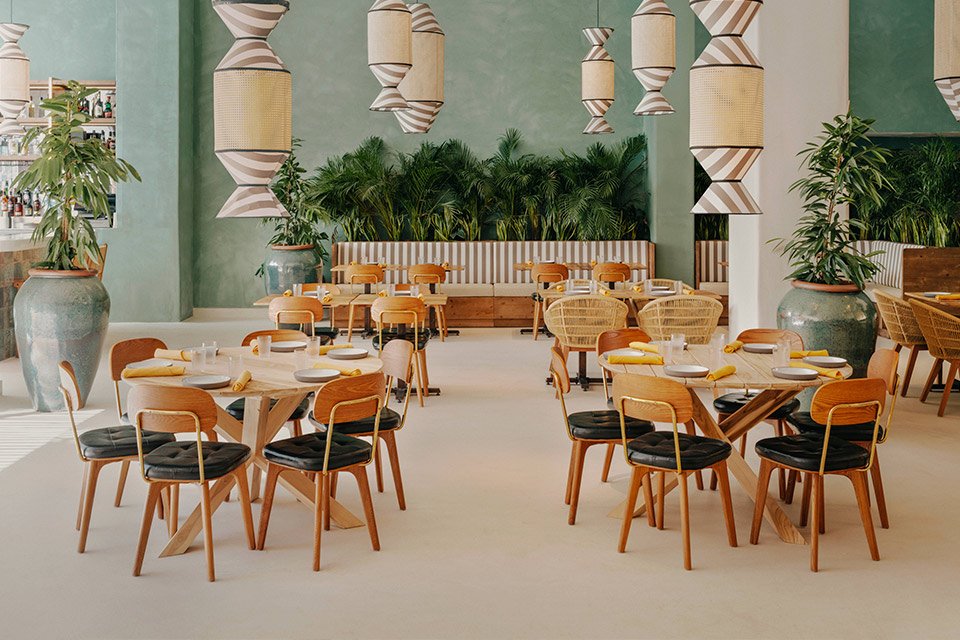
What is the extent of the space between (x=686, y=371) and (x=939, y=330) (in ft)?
11.6

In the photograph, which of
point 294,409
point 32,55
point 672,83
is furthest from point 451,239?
point 294,409

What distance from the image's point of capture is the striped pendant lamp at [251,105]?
12.6ft

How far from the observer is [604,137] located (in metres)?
13.6

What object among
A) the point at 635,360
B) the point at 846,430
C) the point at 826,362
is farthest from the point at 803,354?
the point at 635,360

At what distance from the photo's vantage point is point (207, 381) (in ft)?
14.6

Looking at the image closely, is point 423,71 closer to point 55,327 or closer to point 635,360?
point 635,360

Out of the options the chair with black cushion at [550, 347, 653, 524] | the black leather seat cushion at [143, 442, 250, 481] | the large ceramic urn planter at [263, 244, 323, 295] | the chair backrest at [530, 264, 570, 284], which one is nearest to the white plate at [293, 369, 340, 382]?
the black leather seat cushion at [143, 442, 250, 481]

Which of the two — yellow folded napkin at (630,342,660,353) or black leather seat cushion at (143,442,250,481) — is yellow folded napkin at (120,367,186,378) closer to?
black leather seat cushion at (143,442,250,481)

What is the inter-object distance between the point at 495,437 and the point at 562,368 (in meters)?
1.71

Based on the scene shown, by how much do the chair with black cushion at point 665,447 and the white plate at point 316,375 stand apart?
4.53 feet

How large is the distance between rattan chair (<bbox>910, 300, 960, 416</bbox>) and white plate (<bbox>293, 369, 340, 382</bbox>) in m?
4.84

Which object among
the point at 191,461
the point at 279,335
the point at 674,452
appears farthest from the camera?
the point at 279,335

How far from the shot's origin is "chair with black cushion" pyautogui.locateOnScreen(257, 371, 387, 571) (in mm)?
4141

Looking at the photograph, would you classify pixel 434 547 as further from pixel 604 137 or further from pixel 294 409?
Result: pixel 604 137
